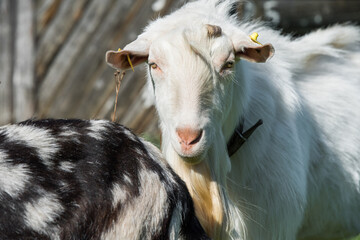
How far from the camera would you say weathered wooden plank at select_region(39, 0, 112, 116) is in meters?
8.40

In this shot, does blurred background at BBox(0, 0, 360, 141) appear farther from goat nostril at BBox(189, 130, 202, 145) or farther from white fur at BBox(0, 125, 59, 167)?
white fur at BBox(0, 125, 59, 167)

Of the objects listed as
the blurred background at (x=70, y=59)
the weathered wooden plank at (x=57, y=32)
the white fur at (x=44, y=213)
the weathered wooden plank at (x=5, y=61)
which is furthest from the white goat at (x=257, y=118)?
the weathered wooden plank at (x=5, y=61)

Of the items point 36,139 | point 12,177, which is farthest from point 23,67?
point 12,177

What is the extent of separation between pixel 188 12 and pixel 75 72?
4.87 meters

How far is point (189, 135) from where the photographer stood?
316 centimetres

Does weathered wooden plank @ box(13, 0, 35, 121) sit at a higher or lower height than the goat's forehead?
lower

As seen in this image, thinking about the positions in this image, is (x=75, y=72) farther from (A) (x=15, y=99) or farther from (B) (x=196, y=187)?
(B) (x=196, y=187)

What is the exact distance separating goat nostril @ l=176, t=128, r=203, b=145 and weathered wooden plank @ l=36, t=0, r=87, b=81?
18.1 ft

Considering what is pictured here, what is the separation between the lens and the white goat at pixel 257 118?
3355 millimetres

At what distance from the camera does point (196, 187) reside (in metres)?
3.48

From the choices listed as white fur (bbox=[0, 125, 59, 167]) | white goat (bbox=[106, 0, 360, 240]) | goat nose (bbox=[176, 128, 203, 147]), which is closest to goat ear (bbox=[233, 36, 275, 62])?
white goat (bbox=[106, 0, 360, 240])

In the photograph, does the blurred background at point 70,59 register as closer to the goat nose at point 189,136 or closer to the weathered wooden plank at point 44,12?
the weathered wooden plank at point 44,12

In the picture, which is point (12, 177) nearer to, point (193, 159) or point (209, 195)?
point (193, 159)

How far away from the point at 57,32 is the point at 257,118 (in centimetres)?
496
